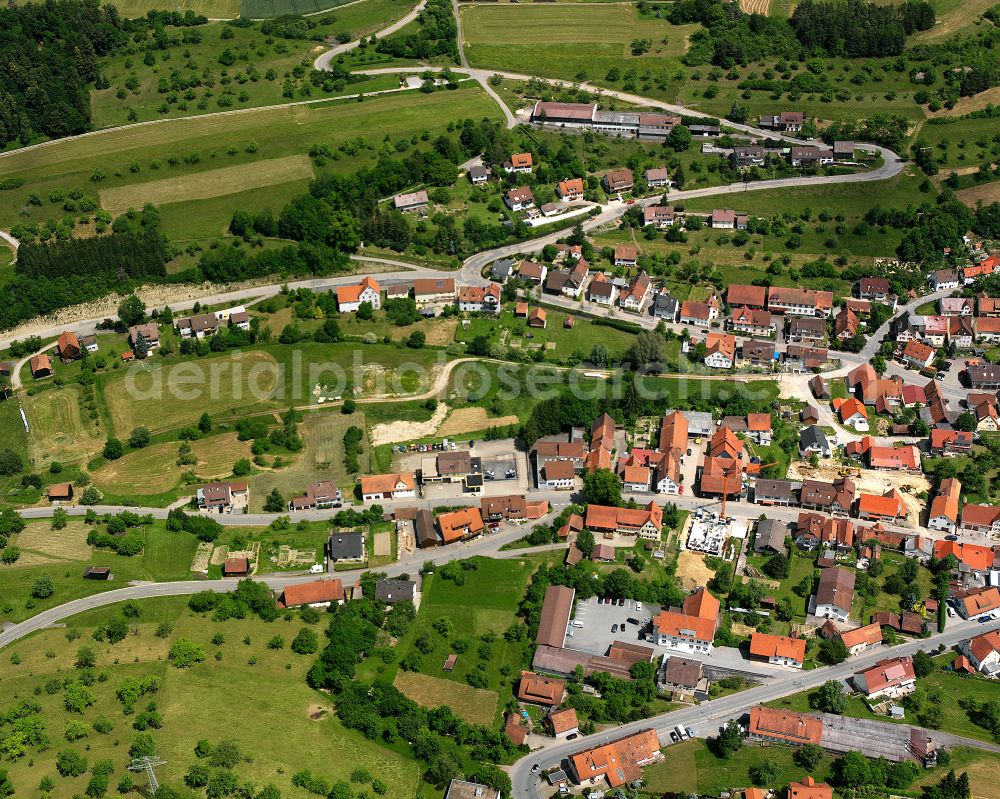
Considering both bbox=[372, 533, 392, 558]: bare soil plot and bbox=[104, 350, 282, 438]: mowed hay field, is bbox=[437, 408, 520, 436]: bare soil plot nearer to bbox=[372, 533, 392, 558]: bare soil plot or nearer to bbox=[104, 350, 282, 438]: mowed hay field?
bbox=[372, 533, 392, 558]: bare soil plot

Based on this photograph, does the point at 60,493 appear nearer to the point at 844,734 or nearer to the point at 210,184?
the point at 210,184

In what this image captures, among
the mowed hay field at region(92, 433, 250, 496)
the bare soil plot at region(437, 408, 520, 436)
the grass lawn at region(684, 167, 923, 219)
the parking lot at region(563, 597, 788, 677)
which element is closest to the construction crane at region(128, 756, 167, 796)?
the parking lot at region(563, 597, 788, 677)

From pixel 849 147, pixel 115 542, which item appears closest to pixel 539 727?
pixel 115 542

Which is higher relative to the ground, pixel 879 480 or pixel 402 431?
pixel 402 431

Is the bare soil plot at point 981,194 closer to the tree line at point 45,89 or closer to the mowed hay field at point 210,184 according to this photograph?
the mowed hay field at point 210,184

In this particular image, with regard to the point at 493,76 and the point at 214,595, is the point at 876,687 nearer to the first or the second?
the point at 214,595

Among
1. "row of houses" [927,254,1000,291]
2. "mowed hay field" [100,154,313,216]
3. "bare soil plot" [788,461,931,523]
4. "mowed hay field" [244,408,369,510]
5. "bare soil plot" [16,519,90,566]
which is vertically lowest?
"bare soil plot" [788,461,931,523]

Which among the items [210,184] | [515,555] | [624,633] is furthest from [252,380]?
[624,633]
